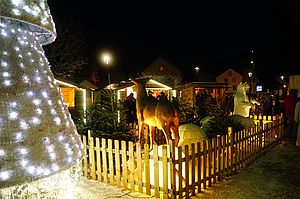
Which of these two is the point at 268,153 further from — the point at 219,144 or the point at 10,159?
the point at 10,159

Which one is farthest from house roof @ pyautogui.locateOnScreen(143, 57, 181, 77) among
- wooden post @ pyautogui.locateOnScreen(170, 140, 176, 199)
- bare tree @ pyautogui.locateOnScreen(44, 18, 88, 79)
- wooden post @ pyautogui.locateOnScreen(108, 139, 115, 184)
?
wooden post @ pyautogui.locateOnScreen(170, 140, 176, 199)

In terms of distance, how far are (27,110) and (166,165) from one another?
3.57 metres

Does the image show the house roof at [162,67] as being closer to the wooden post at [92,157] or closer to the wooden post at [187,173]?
the wooden post at [92,157]

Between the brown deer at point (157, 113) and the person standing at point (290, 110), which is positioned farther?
the person standing at point (290, 110)

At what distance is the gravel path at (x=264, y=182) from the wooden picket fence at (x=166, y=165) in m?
0.26

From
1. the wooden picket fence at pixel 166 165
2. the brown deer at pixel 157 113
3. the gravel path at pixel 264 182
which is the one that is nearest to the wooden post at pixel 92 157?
the wooden picket fence at pixel 166 165

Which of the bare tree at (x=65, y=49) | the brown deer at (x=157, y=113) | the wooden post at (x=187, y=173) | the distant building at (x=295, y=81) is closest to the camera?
the wooden post at (x=187, y=173)

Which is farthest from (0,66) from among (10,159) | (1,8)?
(10,159)

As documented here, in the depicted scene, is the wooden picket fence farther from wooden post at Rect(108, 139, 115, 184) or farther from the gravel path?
the gravel path

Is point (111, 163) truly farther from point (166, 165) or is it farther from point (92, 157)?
point (166, 165)

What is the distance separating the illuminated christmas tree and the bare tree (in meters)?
19.7

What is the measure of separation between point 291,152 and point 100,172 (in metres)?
5.95

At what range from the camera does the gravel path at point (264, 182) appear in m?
6.00

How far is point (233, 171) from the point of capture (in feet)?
24.4
